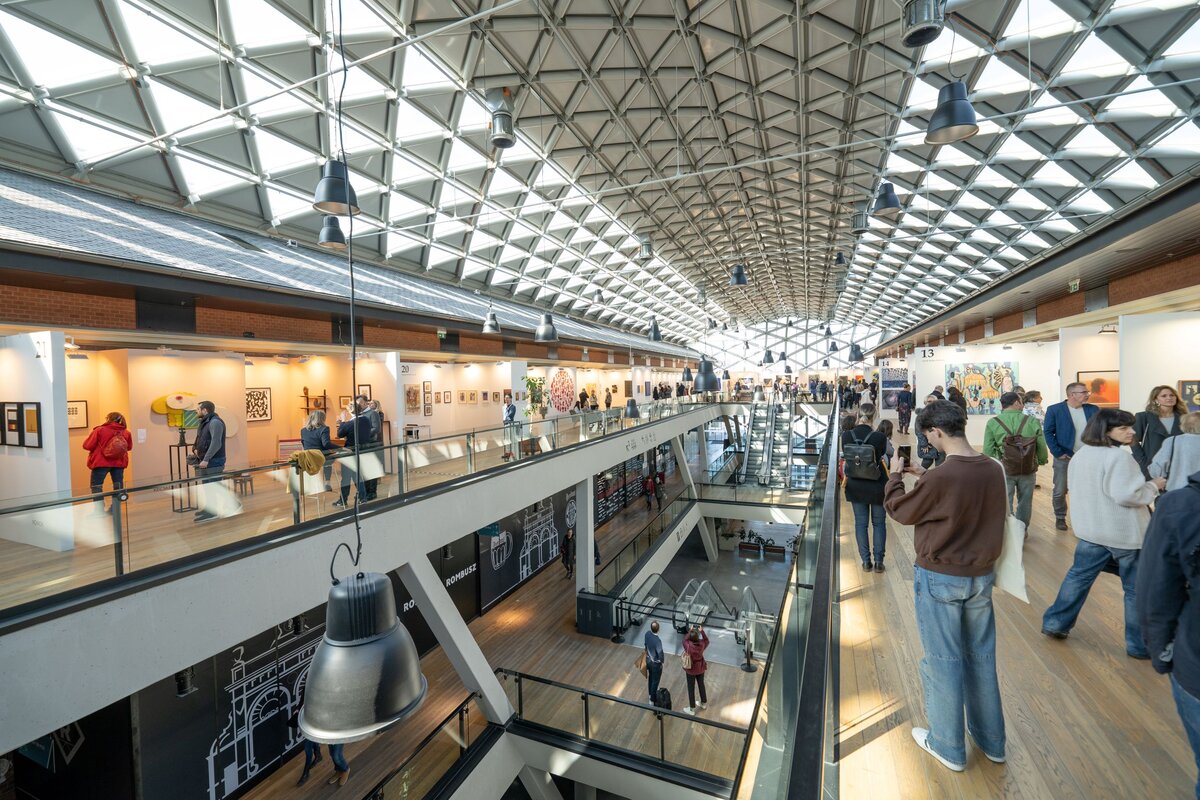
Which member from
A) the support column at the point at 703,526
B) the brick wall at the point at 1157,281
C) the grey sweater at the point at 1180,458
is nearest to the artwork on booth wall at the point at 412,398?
the support column at the point at 703,526

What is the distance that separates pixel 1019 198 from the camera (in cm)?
1540

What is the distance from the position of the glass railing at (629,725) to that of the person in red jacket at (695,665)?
113 cm

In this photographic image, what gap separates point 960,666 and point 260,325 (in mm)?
14841

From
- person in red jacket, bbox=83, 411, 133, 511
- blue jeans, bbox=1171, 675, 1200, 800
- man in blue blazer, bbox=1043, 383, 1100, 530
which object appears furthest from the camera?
person in red jacket, bbox=83, 411, 133, 511

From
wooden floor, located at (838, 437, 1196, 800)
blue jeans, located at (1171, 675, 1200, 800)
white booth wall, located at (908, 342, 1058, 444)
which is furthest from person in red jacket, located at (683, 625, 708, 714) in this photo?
white booth wall, located at (908, 342, 1058, 444)

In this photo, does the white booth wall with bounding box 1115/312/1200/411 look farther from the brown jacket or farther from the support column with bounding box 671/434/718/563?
the support column with bounding box 671/434/718/563

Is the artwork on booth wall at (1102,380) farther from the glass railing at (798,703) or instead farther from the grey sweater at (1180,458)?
the glass railing at (798,703)

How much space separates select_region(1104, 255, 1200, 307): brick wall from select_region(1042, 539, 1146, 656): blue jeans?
33.3 ft

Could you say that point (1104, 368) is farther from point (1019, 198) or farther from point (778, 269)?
point (778, 269)

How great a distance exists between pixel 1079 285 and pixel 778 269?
927 inches

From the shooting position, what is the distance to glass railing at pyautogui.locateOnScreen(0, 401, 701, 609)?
423 cm

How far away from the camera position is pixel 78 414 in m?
10.6

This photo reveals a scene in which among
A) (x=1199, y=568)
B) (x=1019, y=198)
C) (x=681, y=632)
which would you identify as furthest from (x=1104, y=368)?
(x=1199, y=568)

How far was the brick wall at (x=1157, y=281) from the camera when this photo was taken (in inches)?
374
